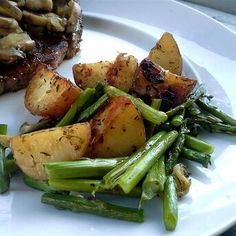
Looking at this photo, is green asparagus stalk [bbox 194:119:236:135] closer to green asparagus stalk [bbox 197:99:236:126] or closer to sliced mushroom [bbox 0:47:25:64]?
green asparagus stalk [bbox 197:99:236:126]

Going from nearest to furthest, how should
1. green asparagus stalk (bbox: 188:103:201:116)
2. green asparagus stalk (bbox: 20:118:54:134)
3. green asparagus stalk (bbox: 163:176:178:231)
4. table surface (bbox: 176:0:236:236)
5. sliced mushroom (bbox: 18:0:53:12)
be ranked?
1. green asparagus stalk (bbox: 163:176:178:231)
2. green asparagus stalk (bbox: 20:118:54:134)
3. green asparagus stalk (bbox: 188:103:201:116)
4. sliced mushroom (bbox: 18:0:53:12)
5. table surface (bbox: 176:0:236:236)

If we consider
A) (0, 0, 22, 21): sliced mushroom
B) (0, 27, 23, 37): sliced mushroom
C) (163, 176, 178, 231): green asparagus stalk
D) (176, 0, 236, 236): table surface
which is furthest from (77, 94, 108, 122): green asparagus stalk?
(176, 0, 236, 236): table surface

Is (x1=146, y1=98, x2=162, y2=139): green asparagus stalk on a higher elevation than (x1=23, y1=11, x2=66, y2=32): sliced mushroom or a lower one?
higher

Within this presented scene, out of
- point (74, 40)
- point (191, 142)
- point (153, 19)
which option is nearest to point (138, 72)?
point (191, 142)

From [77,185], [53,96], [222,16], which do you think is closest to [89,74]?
[53,96]

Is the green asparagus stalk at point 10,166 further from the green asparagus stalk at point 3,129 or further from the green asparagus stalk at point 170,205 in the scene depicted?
the green asparagus stalk at point 170,205

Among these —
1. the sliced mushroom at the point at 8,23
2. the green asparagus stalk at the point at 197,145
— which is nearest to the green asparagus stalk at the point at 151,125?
the green asparagus stalk at the point at 197,145

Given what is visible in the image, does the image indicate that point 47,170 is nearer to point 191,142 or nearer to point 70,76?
point 191,142
